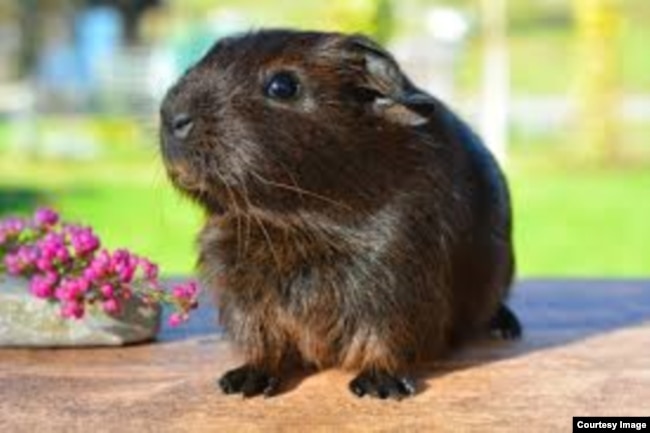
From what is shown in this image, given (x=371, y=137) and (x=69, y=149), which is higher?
(x=371, y=137)

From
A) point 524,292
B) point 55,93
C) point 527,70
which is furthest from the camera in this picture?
point 527,70

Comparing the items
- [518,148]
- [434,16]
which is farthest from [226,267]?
Result: [434,16]

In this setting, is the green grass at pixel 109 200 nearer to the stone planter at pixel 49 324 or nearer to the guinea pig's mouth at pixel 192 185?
the stone planter at pixel 49 324

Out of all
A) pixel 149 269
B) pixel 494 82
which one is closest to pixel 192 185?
pixel 149 269

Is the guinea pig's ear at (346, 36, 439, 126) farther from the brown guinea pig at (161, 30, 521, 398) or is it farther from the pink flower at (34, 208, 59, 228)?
the pink flower at (34, 208, 59, 228)

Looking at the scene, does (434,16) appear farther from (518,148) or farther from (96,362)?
(96,362)

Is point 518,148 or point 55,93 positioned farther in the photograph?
point 55,93

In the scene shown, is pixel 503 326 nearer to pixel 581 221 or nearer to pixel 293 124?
pixel 293 124
